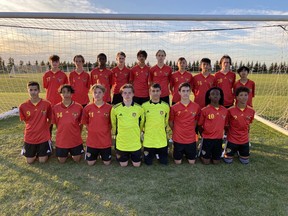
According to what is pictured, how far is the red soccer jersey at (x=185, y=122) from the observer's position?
157 inches

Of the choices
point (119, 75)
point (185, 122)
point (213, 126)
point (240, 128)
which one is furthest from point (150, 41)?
point (240, 128)

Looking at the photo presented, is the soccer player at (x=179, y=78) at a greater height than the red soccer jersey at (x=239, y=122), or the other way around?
the soccer player at (x=179, y=78)

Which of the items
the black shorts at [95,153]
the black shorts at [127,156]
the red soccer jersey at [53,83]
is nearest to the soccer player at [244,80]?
the black shorts at [127,156]

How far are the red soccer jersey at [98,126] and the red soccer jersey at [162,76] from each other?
1342mm

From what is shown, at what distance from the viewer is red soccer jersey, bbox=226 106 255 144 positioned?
4.04 meters

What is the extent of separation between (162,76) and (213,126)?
1.46 m

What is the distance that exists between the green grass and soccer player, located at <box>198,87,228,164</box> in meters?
0.19

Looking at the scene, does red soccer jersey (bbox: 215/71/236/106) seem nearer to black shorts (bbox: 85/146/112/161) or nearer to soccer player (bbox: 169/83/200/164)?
soccer player (bbox: 169/83/200/164)

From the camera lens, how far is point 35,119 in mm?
4047

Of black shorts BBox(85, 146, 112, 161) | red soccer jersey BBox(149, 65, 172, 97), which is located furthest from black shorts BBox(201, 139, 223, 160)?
black shorts BBox(85, 146, 112, 161)

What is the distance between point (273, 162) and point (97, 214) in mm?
2842

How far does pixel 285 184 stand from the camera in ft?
10.9

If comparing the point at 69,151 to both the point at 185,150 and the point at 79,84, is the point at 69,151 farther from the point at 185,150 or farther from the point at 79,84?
the point at 185,150

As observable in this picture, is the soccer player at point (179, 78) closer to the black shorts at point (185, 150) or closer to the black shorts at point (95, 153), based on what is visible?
the black shorts at point (185, 150)
